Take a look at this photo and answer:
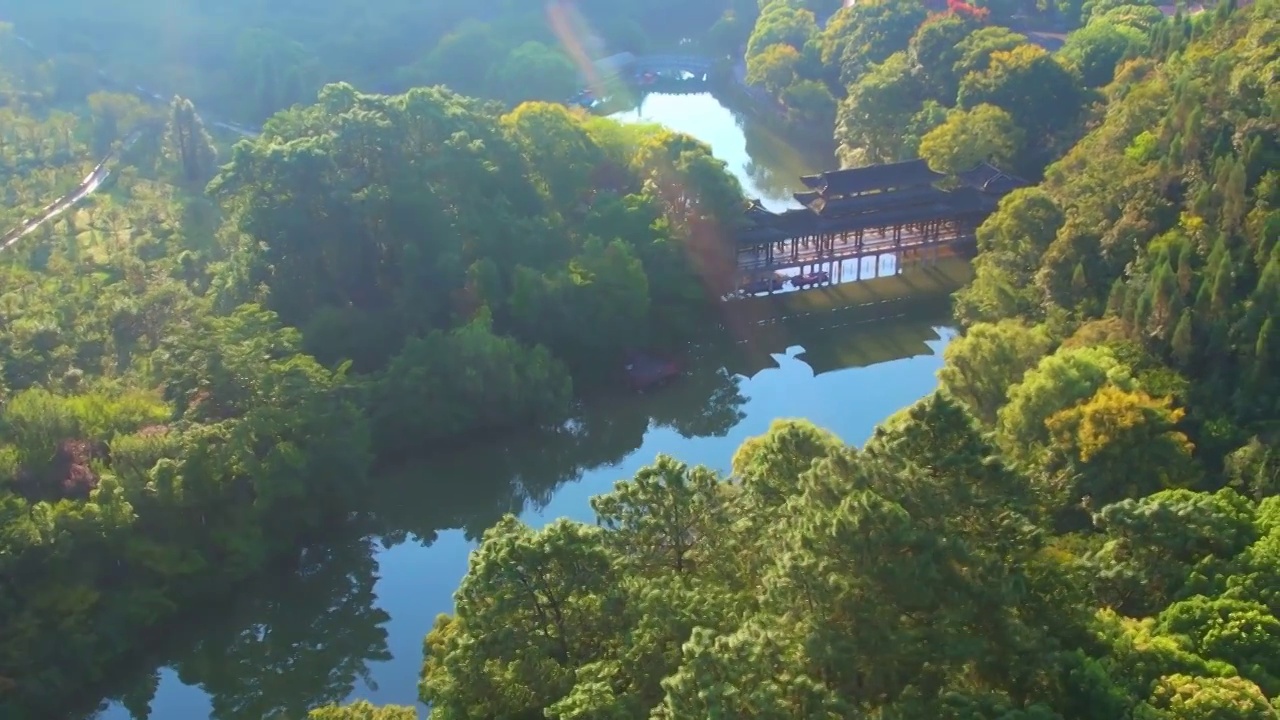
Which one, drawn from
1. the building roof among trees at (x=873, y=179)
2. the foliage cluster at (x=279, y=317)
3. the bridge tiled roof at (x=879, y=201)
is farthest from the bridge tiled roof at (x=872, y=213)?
the foliage cluster at (x=279, y=317)

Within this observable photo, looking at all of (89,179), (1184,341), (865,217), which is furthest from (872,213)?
(89,179)

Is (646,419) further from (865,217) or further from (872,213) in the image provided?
(872,213)

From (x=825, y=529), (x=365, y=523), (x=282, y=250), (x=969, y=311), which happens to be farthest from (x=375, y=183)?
(x=825, y=529)

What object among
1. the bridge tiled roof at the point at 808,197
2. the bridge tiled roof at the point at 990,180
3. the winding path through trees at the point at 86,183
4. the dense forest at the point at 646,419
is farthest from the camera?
the bridge tiled roof at the point at 990,180

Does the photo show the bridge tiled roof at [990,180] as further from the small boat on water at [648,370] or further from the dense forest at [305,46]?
the dense forest at [305,46]

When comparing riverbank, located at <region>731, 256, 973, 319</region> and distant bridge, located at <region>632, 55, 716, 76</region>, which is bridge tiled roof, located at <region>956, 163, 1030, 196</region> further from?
distant bridge, located at <region>632, 55, 716, 76</region>

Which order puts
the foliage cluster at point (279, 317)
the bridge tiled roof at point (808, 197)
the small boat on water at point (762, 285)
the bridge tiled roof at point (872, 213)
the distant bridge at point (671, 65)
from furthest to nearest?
the distant bridge at point (671, 65) → the bridge tiled roof at point (808, 197) → the small boat on water at point (762, 285) → the bridge tiled roof at point (872, 213) → the foliage cluster at point (279, 317)

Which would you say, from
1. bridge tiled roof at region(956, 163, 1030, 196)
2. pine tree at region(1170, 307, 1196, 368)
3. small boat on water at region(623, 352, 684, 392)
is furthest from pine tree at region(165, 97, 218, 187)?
pine tree at region(1170, 307, 1196, 368)
